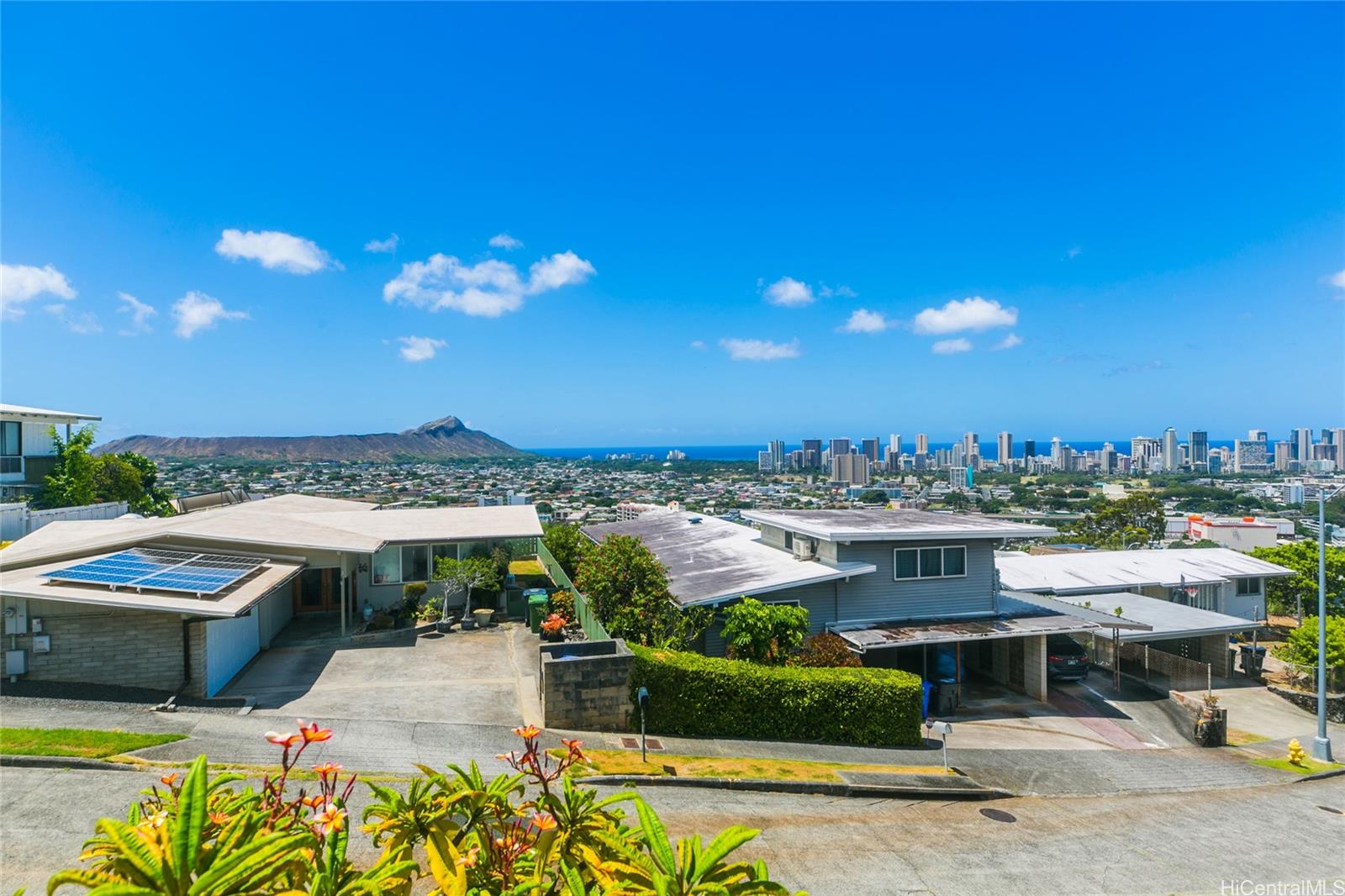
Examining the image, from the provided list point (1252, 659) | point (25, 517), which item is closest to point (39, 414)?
point (25, 517)

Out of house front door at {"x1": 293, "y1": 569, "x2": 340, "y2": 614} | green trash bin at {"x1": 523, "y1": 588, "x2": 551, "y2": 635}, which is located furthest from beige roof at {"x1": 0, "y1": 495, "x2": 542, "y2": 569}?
green trash bin at {"x1": 523, "y1": 588, "x2": 551, "y2": 635}

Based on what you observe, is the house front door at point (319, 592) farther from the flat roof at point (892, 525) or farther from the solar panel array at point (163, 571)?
the flat roof at point (892, 525)

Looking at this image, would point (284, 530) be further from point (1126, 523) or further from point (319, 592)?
point (1126, 523)

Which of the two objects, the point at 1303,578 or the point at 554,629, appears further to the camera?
the point at 1303,578

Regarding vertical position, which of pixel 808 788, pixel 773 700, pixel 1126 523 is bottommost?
pixel 1126 523

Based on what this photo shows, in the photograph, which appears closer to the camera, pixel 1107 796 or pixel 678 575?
pixel 1107 796

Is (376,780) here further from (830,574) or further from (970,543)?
(970,543)

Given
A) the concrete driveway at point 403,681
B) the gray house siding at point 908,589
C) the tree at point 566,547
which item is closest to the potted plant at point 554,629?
the concrete driveway at point 403,681

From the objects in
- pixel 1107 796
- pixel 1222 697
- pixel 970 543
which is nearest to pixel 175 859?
pixel 1107 796
